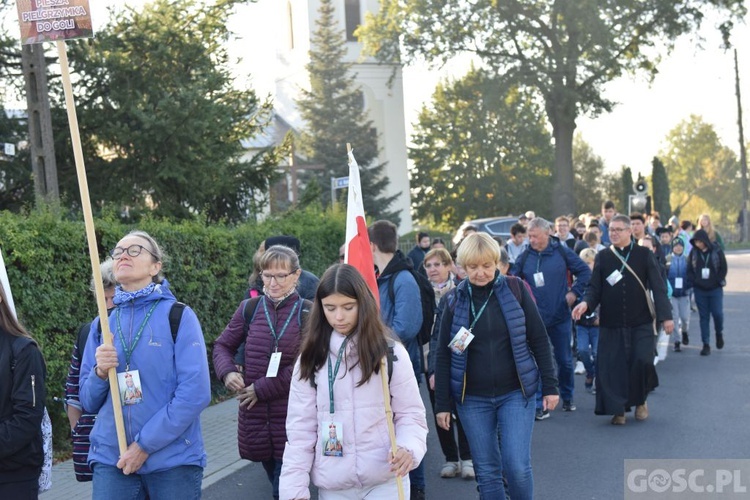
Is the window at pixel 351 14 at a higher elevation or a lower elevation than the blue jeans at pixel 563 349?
higher

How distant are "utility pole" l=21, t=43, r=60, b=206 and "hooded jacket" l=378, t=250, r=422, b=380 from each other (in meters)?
9.76

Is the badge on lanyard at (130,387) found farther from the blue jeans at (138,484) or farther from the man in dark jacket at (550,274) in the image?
the man in dark jacket at (550,274)

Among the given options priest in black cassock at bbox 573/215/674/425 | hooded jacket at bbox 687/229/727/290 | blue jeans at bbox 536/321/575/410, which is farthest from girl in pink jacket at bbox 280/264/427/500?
hooded jacket at bbox 687/229/727/290

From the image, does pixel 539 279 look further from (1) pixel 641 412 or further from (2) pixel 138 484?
(2) pixel 138 484

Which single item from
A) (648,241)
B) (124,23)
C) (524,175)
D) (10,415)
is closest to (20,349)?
(10,415)

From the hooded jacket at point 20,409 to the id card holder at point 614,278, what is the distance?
21.5ft

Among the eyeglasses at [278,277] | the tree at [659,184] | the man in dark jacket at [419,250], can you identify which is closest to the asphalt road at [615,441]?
the eyeglasses at [278,277]

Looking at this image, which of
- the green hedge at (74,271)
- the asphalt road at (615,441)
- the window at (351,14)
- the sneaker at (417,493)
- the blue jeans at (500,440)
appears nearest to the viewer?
the blue jeans at (500,440)

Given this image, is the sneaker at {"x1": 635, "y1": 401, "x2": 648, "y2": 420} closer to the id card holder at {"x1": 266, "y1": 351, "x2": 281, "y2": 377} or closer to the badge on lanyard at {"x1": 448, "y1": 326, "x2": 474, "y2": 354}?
the badge on lanyard at {"x1": 448, "y1": 326, "x2": 474, "y2": 354}

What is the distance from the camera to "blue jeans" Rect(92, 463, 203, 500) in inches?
175

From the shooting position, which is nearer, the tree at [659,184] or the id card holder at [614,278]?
the id card holder at [614,278]

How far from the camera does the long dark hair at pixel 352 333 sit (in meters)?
4.31

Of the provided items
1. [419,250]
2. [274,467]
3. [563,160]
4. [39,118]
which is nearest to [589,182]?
[563,160]

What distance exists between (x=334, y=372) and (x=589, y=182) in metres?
71.8
